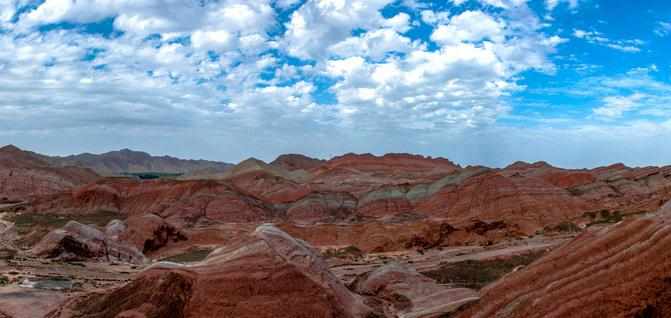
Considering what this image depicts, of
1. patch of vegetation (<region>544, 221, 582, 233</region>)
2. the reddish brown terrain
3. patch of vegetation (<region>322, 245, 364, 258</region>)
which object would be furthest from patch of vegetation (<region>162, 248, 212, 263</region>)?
patch of vegetation (<region>544, 221, 582, 233</region>)

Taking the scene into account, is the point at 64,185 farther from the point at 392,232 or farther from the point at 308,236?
the point at 392,232

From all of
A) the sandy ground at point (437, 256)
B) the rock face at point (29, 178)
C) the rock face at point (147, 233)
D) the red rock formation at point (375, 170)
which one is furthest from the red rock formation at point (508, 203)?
the rock face at point (29, 178)

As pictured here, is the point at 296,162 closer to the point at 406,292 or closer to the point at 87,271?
the point at 87,271

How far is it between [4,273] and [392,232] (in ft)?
117

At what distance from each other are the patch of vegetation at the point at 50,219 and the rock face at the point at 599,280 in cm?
5924

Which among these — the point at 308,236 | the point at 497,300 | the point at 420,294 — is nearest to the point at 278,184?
the point at 308,236

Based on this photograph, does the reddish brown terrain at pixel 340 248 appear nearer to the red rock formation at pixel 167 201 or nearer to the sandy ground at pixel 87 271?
the sandy ground at pixel 87 271

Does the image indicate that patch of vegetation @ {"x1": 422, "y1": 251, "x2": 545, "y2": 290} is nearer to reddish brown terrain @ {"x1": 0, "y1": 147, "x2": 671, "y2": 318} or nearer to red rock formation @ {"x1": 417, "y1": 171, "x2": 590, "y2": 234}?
reddish brown terrain @ {"x1": 0, "y1": 147, "x2": 671, "y2": 318}

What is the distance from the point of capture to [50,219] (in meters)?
73.1

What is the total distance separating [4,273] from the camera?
29.3m

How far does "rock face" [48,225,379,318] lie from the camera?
15461 millimetres

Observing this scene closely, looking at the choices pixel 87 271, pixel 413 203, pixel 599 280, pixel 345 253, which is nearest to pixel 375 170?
pixel 413 203

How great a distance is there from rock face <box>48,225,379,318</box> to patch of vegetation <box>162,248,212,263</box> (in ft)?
99.8

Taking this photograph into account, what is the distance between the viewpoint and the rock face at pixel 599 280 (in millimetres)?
9867
